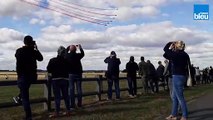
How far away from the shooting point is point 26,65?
1091 centimetres

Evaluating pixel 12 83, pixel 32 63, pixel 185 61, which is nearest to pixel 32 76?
pixel 32 63

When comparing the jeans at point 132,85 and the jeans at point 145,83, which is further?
the jeans at point 145,83

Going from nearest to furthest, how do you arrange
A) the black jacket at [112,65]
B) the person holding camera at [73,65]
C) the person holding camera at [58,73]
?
the person holding camera at [58,73] < the person holding camera at [73,65] < the black jacket at [112,65]

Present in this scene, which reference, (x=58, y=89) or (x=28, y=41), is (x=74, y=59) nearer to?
(x=58, y=89)

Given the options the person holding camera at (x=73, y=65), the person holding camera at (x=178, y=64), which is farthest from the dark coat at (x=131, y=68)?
the person holding camera at (x=178, y=64)

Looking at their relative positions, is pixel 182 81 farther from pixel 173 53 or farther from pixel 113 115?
pixel 113 115

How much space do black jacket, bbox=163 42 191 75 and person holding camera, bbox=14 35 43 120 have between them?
2.93 m

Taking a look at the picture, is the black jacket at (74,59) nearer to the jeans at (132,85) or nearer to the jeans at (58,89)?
the jeans at (58,89)

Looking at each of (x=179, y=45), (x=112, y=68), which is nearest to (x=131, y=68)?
(x=112, y=68)

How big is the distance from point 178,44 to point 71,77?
14.5ft

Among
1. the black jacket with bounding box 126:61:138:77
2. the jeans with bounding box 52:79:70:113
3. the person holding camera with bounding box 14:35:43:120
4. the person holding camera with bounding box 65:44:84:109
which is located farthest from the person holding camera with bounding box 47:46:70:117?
the black jacket with bounding box 126:61:138:77

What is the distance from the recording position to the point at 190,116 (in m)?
12.6

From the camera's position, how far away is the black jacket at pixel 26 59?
10.9 meters

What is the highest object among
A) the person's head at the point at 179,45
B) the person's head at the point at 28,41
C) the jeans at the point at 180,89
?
the person's head at the point at 28,41
